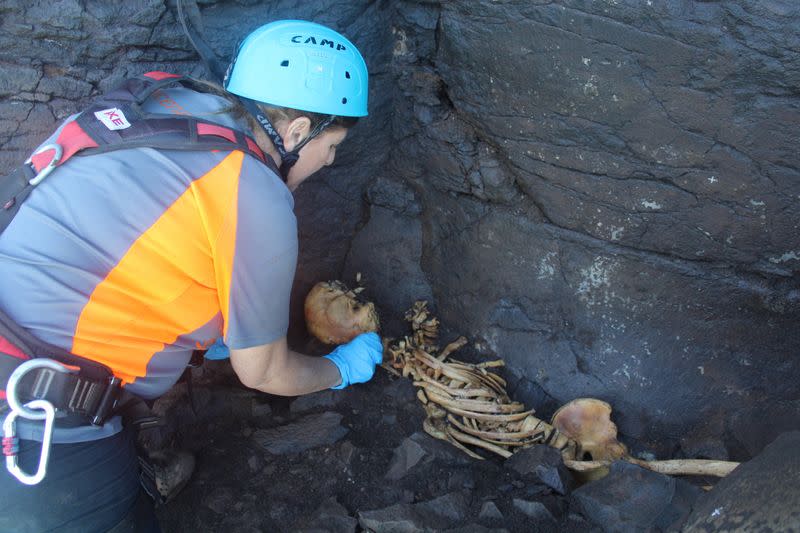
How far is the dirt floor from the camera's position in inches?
106

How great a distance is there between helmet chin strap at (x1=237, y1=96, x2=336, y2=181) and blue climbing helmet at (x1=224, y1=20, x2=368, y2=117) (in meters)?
0.03

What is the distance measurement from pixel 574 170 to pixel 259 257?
1.51m

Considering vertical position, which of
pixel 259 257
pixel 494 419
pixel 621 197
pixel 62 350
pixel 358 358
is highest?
pixel 259 257

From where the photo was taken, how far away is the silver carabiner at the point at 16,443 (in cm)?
198

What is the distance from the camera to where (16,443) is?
2.01 m

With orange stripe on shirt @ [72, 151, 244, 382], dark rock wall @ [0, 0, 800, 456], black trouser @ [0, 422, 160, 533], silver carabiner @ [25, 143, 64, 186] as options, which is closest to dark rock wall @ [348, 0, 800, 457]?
dark rock wall @ [0, 0, 800, 456]

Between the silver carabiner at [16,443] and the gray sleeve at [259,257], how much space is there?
52 cm

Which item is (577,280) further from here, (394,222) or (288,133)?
(288,133)

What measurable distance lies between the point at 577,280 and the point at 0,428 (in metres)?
2.30

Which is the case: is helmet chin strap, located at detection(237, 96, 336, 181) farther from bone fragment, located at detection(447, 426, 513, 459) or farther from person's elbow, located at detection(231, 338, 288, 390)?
bone fragment, located at detection(447, 426, 513, 459)

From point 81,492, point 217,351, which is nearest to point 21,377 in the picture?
point 81,492

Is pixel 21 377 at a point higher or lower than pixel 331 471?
higher

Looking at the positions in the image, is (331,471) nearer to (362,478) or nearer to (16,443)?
(362,478)

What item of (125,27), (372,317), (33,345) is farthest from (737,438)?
(125,27)
